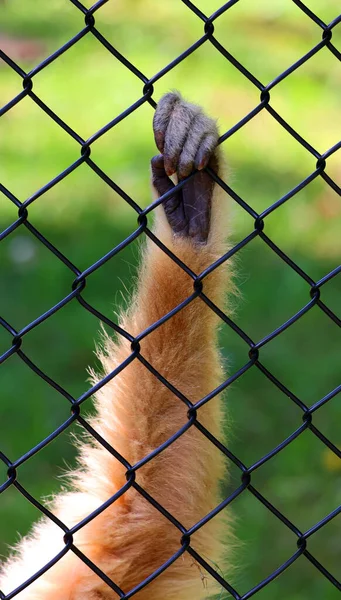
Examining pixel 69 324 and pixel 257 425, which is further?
pixel 69 324

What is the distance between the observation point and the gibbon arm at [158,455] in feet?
10.6

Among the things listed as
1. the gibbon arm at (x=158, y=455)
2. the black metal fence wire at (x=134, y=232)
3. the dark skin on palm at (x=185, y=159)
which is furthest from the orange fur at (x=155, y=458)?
the black metal fence wire at (x=134, y=232)

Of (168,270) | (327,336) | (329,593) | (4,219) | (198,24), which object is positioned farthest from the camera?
(198,24)

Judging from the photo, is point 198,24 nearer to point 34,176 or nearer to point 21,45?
point 21,45

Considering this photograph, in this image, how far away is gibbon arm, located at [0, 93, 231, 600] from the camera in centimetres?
323

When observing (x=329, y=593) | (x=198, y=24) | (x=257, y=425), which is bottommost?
(x=329, y=593)

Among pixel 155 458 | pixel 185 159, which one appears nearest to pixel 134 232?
pixel 185 159

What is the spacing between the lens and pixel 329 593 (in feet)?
15.3

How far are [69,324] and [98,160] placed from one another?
211cm

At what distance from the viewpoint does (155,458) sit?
129 inches

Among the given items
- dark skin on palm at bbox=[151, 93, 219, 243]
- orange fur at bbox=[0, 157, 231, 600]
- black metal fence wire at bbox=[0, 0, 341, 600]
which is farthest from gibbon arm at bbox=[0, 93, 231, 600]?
black metal fence wire at bbox=[0, 0, 341, 600]

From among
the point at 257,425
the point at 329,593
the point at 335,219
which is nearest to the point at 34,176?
the point at 335,219

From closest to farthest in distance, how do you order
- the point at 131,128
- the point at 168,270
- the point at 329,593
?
the point at 168,270, the point at 329,593, the point at 131,128

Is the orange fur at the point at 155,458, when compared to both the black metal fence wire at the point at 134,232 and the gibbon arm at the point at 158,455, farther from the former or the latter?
the black metal fence wire at the point at 134,232
